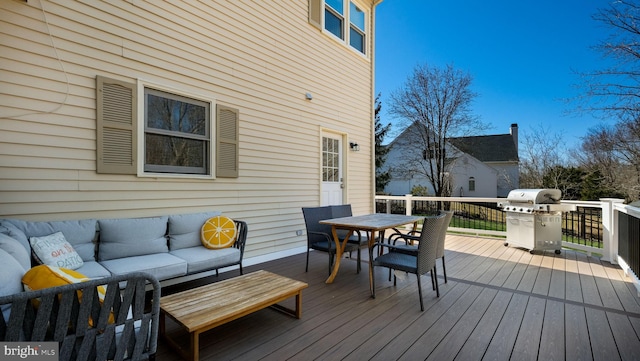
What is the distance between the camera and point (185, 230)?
11.3 feet

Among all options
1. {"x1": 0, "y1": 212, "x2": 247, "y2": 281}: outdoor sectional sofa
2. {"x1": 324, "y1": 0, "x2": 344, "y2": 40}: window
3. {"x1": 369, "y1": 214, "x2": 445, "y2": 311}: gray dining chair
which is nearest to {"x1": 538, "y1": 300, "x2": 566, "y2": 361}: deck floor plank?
{"x1": 369, "y1": 214, "x2": 445, "y2": 311}: gray dining chair

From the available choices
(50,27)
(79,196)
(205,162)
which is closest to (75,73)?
(50,27)

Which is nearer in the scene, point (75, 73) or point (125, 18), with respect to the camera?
point (75, 73)

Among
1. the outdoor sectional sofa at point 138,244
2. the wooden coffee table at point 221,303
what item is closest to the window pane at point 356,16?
the outdoor sectional sofa at point 138,244

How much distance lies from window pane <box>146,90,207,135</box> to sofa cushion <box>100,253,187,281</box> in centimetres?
157

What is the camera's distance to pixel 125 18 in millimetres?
3154

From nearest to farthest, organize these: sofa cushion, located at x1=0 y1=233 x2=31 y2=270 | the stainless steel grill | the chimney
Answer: sofa cushion, located at x1=0 y1=233 x2=31 y2=270 < the stainless steel grill < the chimney

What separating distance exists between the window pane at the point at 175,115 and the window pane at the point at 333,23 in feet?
11.7

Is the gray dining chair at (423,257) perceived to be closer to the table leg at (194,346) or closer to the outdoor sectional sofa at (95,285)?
the table leg at (194,346)

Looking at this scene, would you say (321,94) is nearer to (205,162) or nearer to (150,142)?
(205,162)

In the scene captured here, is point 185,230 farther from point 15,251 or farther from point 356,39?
point 356,39

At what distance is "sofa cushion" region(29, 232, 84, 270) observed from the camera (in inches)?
89.0

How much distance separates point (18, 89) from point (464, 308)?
187 inches

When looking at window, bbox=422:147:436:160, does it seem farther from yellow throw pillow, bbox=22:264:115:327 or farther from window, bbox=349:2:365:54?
yellow throw pillow, bbox=22:264:115:327
